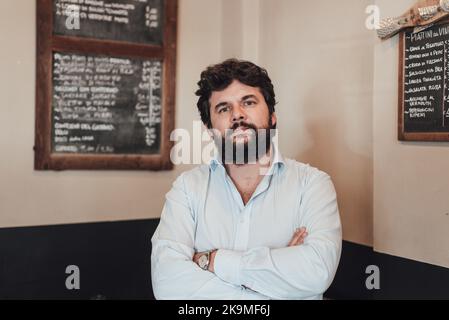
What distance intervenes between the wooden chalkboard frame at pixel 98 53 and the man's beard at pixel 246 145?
3.91 feet

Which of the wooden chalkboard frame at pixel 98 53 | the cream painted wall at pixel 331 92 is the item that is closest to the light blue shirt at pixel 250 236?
the cream painted wall at pixel 331 92

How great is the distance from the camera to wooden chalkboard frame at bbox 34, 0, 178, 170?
117 inches

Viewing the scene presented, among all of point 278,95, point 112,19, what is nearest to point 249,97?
point 278,95

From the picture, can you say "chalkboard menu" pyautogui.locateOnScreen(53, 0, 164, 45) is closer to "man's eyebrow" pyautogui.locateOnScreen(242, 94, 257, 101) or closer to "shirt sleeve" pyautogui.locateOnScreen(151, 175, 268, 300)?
"man's eyebrow" pyautogui.locateOnScreen(242, 94, 257, 101)

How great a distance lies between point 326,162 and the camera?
2.74m

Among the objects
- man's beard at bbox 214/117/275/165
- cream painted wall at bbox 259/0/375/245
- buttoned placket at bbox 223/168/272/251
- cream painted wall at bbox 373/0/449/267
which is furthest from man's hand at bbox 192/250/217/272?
cream painted wall at bbox 259/0/375/245

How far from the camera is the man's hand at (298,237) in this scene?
190 cm

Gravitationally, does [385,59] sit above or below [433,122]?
above

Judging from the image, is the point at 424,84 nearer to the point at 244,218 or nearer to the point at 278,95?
the point at 244,218

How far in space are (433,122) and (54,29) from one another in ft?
7.22

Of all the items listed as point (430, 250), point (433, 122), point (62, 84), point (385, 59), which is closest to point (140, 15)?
point (62, 84)

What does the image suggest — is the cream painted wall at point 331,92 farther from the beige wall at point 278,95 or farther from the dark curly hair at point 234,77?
the dark curly hair at point 234,77

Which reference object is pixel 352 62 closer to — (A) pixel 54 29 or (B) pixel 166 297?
(B) pixel 166 297

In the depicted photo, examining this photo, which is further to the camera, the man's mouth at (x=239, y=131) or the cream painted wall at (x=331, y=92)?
the cream painted wall at (x=331, y=92)
